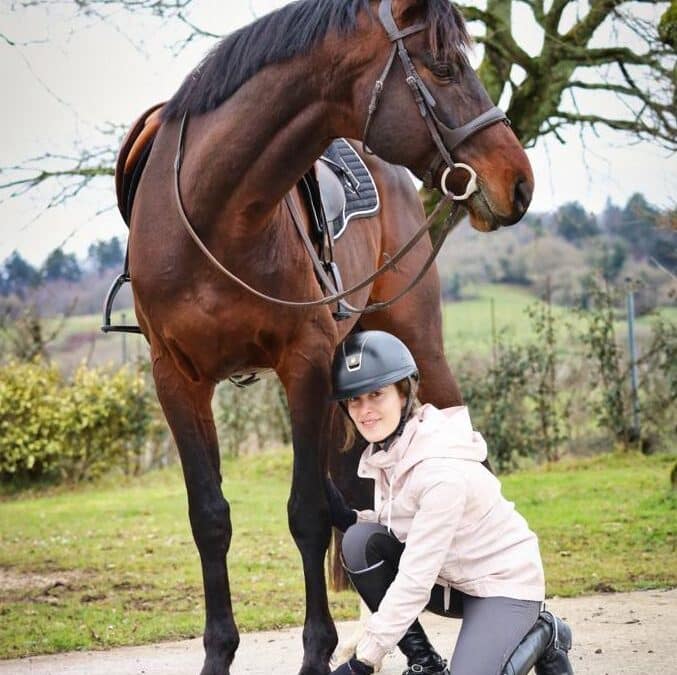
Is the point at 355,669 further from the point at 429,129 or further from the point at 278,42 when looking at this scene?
the point at 278,42

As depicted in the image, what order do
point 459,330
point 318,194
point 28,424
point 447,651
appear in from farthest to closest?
point 459,330 < point 28,424 < point 447,651 < point 318,194

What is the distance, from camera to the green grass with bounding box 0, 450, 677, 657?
5.87 metres

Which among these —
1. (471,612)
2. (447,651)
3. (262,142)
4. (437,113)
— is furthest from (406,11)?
(447,651)

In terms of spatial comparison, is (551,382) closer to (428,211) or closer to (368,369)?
(428,211)

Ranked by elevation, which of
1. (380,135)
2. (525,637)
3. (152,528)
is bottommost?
(152,528)

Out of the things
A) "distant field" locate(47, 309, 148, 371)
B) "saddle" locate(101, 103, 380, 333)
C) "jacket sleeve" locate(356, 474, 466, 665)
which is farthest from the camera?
"distant field" locate(47, 309, 148, 371)

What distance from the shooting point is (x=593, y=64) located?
28.7 ft

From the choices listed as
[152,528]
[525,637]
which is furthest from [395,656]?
[152,528]

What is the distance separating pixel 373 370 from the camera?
3.39 m

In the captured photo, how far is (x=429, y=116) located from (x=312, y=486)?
140 cm

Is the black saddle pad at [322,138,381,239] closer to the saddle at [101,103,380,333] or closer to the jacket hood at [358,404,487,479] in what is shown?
the saddle at [101,103,380,333]

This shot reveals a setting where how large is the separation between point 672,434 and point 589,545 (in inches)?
194

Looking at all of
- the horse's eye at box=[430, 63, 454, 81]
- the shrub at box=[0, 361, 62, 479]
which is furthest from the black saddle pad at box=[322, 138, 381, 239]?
the shrub at box=[0, 361, 62, 479]

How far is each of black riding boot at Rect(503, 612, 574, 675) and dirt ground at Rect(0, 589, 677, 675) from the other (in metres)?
0.73
